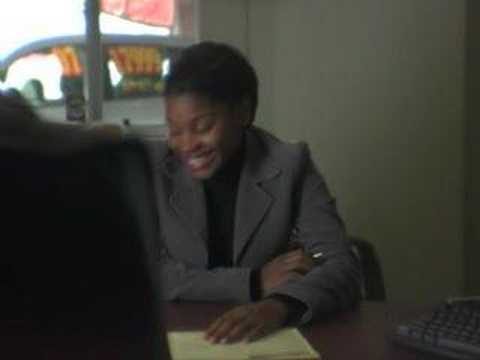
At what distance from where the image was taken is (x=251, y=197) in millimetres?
1939

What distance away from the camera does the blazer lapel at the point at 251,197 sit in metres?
1.91

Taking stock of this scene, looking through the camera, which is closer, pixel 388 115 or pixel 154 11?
pixel 388 115

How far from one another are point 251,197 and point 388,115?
1402 mm

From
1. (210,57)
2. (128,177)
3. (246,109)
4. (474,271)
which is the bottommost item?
(474,271)

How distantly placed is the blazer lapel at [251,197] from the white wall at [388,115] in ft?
4.25

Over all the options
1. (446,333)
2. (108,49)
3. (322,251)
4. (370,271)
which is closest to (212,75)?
(322,251)

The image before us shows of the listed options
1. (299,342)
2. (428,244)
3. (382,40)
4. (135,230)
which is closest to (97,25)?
(382,40)

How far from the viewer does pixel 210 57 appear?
1883mm

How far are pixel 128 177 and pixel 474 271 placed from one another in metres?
2.79

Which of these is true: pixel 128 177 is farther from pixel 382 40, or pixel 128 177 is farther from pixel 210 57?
pixel 382 40

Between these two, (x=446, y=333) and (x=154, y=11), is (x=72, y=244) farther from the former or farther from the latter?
(x=154, y=11)

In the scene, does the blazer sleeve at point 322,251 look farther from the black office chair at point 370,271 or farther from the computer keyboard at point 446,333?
the computer keyboard at point 446,333

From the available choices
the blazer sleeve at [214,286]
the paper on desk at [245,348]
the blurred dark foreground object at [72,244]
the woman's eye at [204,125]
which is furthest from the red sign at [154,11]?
the blurred dark foreground object at [72,244]

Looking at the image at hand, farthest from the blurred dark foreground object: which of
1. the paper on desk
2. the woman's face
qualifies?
the woman's face
